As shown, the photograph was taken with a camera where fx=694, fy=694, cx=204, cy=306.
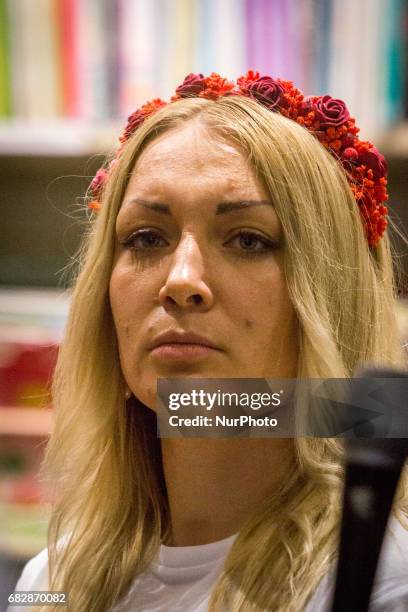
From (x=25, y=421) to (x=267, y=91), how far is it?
0.61 meters

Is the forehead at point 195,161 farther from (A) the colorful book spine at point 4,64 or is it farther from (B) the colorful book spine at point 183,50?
(A) the colorful book spine at point 4,64

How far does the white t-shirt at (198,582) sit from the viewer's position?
79 centimetres

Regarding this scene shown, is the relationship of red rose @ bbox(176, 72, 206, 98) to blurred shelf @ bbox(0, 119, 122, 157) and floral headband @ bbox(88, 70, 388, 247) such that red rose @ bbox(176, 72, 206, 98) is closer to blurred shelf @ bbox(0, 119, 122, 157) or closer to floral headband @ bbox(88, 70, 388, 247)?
floral headband @ bbox(88, 70, 388, 247)

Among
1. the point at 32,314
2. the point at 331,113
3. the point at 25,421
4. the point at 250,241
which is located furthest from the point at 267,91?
the point at 25,421

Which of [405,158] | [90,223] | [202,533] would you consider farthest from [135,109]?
[202,533]

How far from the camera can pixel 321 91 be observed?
964 millimetres

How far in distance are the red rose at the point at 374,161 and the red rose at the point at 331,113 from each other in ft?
0.18

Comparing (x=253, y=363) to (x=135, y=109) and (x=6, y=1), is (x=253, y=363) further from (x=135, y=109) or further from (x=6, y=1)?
(x=6, y=1)

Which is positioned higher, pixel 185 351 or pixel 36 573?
pixel 185 351

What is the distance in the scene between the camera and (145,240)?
0.93 meters

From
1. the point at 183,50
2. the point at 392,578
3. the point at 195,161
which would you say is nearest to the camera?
the point at 392,578

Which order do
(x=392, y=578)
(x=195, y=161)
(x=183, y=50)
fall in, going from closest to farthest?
1. (x=392, y=578)
2. (x=195, y=161)
3. (x=183, y=50)

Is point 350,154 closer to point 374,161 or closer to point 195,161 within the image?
point 374,161

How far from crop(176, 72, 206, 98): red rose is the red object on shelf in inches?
17.2
